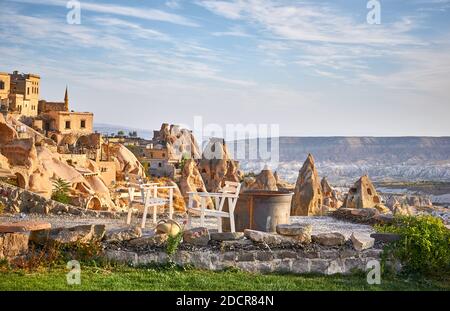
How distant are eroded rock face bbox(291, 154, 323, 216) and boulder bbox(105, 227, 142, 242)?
23.1 meters

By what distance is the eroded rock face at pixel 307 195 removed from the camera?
31.9m

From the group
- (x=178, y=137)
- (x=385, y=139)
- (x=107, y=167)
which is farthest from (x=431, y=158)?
(x=107, y=167)

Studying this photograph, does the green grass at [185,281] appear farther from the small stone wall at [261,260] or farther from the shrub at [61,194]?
the shrub at [61,194]

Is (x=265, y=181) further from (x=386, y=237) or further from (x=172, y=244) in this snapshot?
(x=172, y=244)

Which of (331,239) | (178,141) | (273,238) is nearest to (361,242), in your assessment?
(331,239)

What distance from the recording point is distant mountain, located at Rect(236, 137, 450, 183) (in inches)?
4589

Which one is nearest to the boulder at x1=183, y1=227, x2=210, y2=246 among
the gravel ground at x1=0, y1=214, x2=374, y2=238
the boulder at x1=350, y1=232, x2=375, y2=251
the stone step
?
the stone step

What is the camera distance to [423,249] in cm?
848

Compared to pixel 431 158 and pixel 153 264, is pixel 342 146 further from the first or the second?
pixel 153 264

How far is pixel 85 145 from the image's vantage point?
48781mm

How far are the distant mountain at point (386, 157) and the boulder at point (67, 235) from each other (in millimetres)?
103022

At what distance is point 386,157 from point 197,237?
12088cm

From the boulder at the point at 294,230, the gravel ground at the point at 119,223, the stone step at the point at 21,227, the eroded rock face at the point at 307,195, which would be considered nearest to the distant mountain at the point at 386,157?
Result: the eroded rock face at the point at 307,195

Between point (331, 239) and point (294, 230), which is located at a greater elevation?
point (294, 230)
